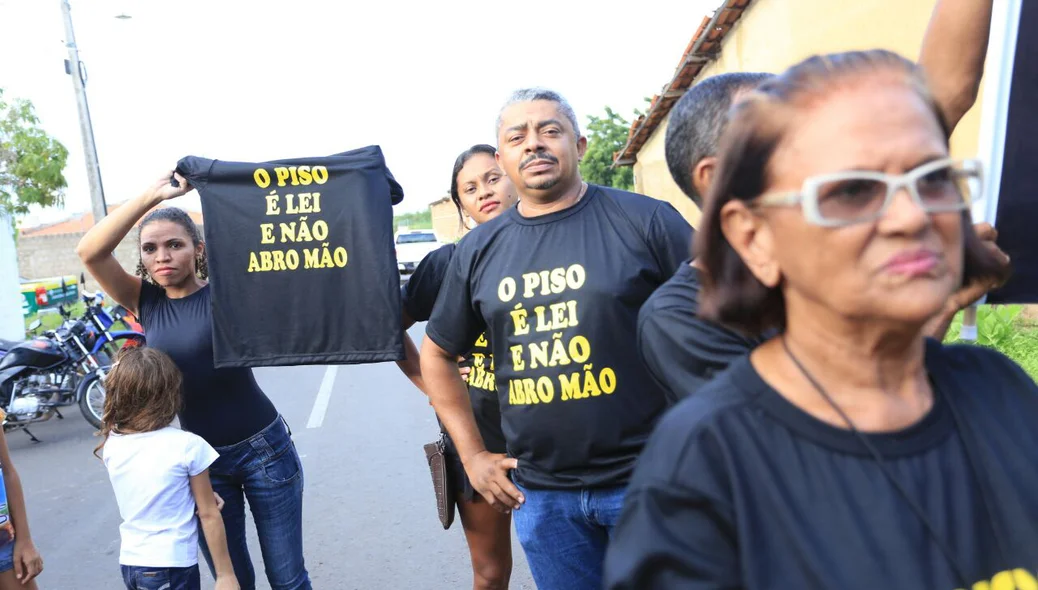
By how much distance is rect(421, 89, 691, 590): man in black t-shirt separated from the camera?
2.43m

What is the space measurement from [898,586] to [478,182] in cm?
302

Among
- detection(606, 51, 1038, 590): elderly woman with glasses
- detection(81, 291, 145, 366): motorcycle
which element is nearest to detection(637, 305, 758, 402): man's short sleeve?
detection(606, 51, 1038, 590): elderly woman with glasses

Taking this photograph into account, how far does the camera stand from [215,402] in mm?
3312

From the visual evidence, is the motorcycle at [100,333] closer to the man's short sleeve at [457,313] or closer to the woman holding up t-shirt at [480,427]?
the woman holding up t-shirt at [480,427]

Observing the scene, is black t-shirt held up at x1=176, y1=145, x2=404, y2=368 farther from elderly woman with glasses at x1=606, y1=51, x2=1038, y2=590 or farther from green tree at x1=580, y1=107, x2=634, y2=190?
green tree at x1=580, y1=107, x2=634, y2=190

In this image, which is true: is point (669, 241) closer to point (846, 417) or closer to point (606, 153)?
point (846, 417)

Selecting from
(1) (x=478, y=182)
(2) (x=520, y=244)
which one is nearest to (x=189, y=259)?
(1) (x=478, y=182)

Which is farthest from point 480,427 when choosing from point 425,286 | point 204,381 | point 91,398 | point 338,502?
point 91,398

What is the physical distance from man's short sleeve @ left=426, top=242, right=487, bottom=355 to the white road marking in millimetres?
5661

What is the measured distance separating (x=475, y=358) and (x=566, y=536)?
938 millimetres

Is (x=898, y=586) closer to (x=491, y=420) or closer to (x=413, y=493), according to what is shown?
(x=491, y=420)

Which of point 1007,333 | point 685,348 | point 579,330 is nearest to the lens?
point 685,348

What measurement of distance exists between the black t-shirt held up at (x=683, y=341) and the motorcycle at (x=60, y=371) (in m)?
7.63

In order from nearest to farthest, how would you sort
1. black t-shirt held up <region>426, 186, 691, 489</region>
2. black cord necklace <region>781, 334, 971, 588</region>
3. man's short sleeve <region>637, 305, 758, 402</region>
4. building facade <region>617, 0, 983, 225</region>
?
black cord necklace <region>781, 334, 971, 588</region>, man's short sleeve <region>637, 305, 758, 402</region>, black t-shirt held up <region>426, 186, 691, 489</region>, building facade <region>617, 0, 983, 225</region>
